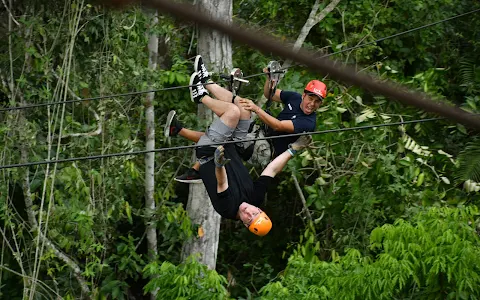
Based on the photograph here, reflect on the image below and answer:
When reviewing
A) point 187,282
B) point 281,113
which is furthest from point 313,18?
point 281,113

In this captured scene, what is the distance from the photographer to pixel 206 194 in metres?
10.8

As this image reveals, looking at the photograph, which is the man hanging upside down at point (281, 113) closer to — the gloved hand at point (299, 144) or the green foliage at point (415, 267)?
the gloved hand at point (299, 144)

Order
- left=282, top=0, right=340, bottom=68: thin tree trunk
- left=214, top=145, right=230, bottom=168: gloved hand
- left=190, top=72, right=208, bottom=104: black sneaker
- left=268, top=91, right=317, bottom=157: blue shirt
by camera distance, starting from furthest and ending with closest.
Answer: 1. left=282, top=0, right=340, bottom=68: thin tree trunk
2. left=268, top=91, right=317, bottom=157: blue shirt
3. left=190, top=72, right=208, bottom=104: black sneaker
4. left=214, top=145, right=230, bottom=168: gloved hand

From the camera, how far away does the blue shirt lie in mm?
7609

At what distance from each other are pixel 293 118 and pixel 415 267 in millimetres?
1853

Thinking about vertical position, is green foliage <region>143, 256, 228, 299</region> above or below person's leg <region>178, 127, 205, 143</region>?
below

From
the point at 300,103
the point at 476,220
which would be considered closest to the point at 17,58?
the point at 300,103

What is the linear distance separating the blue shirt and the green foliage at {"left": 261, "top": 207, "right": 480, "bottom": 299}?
1403mm

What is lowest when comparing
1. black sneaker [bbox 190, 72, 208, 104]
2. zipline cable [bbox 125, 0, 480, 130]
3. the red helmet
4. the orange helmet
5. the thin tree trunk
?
the orange helmet

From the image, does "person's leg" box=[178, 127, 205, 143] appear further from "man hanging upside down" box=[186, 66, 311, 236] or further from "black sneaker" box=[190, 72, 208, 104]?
"black sneaker" box=[190, 72, 208, 104]

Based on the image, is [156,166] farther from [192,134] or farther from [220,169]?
[220,169]

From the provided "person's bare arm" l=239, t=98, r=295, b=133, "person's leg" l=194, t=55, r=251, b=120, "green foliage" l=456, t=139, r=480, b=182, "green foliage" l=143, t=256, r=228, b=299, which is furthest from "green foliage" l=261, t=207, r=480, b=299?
"person's leg" l=194, t=55, r=251, b=120

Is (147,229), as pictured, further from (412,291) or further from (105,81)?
(412,291)

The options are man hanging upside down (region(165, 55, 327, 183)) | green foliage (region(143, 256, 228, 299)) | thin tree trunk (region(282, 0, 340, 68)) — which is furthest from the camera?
thin tree trunk (region(282, 0, 340, 68))
